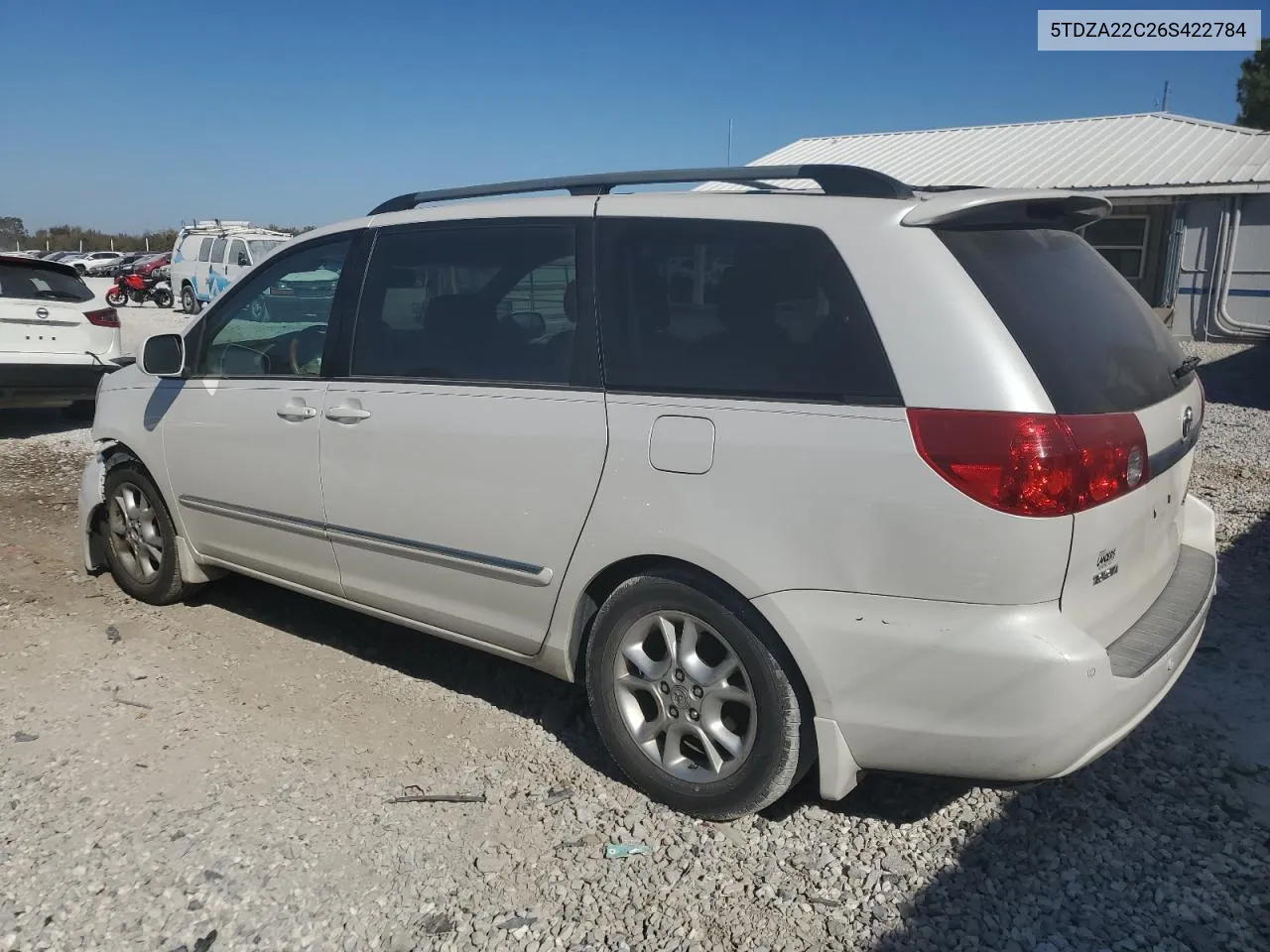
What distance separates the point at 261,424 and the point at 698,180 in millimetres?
2035

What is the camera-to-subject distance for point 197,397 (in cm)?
434

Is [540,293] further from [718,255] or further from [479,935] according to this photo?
[479,935]

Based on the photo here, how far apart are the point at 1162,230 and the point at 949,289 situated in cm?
1717

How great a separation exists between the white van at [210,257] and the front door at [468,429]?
20101 mm

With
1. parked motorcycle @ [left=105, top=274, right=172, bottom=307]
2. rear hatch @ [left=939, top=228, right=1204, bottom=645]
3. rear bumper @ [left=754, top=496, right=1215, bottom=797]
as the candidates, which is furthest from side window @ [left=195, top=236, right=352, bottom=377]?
parked motorcycle @ [left=105, top=274, right=172, bottom=307]

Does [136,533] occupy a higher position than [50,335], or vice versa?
[50,335]

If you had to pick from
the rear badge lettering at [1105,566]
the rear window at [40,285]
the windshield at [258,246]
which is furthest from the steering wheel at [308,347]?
the windshield at [258,246]

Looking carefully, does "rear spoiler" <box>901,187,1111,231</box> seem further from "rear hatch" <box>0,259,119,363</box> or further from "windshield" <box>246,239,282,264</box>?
"windshield" <box>246,239,282,264</box>

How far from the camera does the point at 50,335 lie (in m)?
8.91

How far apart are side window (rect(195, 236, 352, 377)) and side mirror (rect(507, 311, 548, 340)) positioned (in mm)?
955

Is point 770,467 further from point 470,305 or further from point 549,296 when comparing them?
point 470,305

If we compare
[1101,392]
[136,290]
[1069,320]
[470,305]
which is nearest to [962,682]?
[1101,392]

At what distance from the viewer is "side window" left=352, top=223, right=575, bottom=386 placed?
10.8 feet

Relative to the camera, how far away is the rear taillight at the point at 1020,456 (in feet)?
7.92
